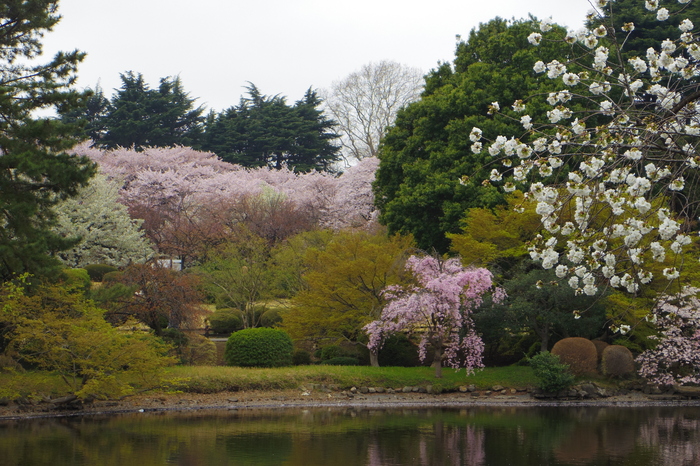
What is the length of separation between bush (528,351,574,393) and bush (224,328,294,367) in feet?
25.1

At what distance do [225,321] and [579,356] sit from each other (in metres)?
13.3

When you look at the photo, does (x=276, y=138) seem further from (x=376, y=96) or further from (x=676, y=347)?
(x=676, y=347)

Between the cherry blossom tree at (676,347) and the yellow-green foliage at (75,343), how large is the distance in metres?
13.9

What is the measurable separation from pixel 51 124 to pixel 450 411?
1255cm

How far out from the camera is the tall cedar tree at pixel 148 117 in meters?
52.5

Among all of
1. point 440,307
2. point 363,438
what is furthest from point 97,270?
point 363,438

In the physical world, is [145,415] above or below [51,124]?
below

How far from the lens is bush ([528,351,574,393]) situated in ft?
67.9

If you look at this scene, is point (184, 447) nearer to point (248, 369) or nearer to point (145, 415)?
point (145, 415)

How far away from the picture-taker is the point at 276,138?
53.2 m

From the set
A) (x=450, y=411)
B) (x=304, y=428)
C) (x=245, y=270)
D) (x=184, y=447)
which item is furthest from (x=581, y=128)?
(x=245, y=270)

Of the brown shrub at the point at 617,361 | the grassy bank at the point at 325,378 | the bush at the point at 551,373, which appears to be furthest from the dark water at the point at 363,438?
the brown shrub at the point at 617,361

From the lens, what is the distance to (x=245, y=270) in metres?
27.5

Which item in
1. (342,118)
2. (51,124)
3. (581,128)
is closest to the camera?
(581,128)
